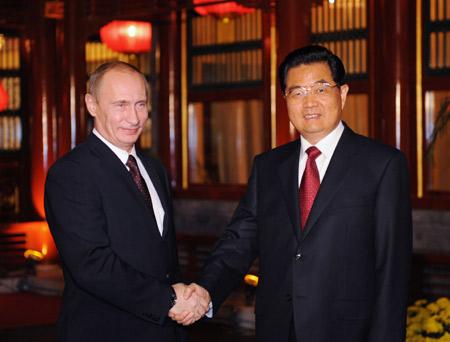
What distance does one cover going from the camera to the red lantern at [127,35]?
8.72 m

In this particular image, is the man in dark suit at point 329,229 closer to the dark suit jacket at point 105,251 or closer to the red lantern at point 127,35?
the dark suit jacket at point 105,251

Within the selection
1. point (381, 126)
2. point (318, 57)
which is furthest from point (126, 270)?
point (381, 126)

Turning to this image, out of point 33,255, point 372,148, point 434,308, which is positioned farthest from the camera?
point 33,255

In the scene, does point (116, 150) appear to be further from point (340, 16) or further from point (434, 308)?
point (340, 16)

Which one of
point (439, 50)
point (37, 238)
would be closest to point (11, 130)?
point (37, 238)

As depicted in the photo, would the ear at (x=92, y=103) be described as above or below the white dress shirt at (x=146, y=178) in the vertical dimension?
above

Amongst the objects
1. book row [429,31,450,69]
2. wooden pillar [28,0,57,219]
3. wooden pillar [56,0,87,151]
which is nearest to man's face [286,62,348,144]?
book row [429,31,450,69]

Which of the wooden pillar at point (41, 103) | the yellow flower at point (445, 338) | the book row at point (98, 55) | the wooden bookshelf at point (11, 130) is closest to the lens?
the yellow flower at point (445, 338)

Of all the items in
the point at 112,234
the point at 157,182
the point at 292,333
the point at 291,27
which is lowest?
the point at 292,333

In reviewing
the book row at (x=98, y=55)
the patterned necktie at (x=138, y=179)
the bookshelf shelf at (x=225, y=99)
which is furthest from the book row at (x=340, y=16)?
the patterned necktie at (x=138, y=179)

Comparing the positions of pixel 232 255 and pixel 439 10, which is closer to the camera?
pixel 232 255

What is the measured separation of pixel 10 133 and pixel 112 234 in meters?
7.17

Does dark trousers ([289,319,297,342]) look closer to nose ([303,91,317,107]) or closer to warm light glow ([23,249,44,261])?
nose ([303,91,317,107])

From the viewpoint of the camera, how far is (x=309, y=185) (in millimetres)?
2811
